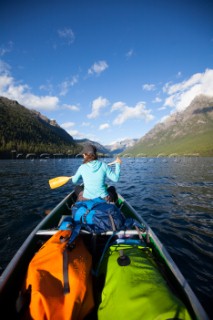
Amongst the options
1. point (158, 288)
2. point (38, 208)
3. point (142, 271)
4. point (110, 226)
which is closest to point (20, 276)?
point (110, 226)

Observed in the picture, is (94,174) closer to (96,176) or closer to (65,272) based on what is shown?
(96,176)

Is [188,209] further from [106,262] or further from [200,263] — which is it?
[106,262]

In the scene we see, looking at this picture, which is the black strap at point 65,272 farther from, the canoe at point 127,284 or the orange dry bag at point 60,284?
the canoe at point 127,284

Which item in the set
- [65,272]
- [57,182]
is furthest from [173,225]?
[65,272]

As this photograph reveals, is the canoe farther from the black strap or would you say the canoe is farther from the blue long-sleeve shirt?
the blue long-sleeve shirt

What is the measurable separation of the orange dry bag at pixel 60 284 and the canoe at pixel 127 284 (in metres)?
0.16

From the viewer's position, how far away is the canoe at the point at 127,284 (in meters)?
2.07

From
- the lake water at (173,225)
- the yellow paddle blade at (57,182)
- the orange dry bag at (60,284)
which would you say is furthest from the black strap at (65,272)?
the yellow paddle blade at (57,182)

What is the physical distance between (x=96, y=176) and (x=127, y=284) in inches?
139

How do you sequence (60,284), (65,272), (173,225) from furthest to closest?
1. (173,225)
2. (65,272)
3. (60,284)

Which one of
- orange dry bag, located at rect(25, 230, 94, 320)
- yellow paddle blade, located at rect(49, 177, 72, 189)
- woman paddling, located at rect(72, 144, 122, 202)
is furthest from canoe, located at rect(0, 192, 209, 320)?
yellow paddle blade, located at rect(49, 177, 72, 189)

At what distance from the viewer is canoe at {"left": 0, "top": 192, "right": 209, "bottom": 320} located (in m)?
2.07

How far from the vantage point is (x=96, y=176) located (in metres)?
5.72

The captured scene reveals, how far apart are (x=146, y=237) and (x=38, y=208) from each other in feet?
27.7
